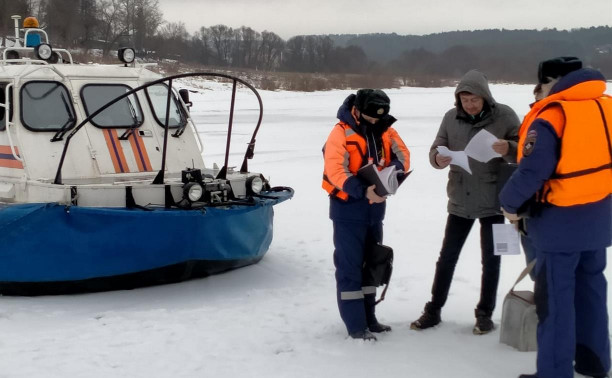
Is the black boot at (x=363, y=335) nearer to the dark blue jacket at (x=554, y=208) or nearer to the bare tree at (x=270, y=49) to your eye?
the dark blue jacket at (x=554, y=208)

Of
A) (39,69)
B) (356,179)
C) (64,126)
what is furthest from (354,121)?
(39,69)

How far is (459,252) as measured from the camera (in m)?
4.33

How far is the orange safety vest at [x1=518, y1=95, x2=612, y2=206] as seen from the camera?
3201 mm

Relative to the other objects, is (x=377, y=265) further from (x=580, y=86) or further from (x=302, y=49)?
(x=302, y=49)

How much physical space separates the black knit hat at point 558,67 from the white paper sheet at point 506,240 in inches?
35.9

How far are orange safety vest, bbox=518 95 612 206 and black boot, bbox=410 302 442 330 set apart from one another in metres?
1.38

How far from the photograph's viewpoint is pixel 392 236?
23.0ft

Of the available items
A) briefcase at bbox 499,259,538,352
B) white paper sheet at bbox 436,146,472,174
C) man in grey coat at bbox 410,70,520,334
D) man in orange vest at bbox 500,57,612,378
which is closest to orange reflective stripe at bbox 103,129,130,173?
man in grey coat at bbox 410,70,520,334

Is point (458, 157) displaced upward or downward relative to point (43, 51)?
downward

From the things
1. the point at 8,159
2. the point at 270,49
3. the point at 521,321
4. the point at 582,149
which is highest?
the point at 270,49

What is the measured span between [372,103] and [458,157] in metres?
0.58

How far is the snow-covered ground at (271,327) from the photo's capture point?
3840mm

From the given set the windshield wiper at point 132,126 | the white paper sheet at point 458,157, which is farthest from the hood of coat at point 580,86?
the windshield wiper at point 132,126

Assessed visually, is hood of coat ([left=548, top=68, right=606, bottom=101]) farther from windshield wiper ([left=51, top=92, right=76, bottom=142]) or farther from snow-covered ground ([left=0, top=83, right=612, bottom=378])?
windshield wiper ([left=51, top=92, right=76, bottom=142])
